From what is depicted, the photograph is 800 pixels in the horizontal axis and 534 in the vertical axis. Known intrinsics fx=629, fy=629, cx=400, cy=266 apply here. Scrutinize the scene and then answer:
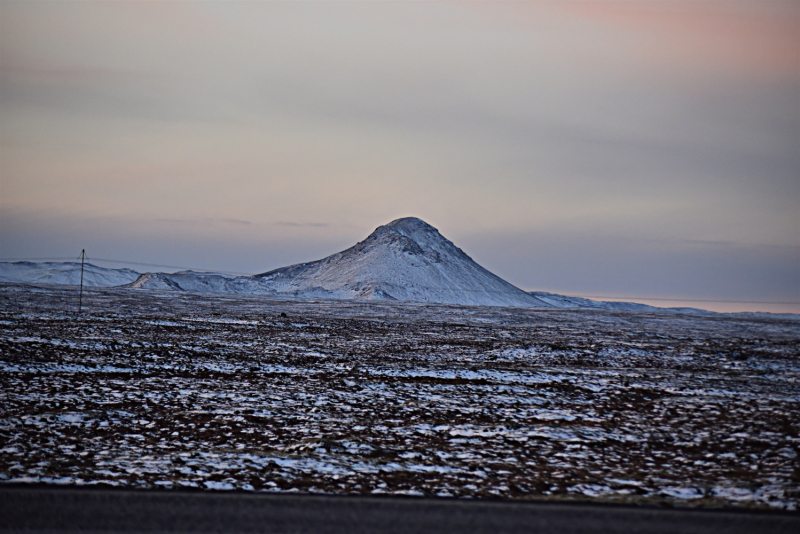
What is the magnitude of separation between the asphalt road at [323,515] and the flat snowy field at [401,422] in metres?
0.58

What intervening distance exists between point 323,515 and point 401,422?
6.11 metres

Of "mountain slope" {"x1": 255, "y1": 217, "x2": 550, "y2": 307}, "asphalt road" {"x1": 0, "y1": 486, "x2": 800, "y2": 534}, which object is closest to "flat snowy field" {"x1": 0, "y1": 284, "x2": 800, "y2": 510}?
"asphalt road" {"x1": 0, "y1": 486, "x2": 800, "y2": 534}

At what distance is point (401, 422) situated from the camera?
13.6 m

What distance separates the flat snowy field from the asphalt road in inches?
22.7

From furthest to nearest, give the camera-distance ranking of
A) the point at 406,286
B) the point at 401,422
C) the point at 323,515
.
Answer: the point at 406,286 → the point at 401,422 → the point at 323,515

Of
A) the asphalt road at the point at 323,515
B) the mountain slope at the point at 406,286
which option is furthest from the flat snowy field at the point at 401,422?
the mountain slope at the point at 406,286

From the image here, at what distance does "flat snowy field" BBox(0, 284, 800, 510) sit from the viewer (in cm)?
938

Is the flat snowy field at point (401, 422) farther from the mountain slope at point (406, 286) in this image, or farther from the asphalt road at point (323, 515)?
the mountain slope at point (406, 286)

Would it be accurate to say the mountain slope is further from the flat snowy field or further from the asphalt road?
the asphalt road

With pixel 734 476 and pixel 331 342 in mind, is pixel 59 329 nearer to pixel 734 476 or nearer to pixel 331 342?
pixel 331 342

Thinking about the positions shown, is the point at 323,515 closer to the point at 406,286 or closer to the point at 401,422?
the point at 401,422

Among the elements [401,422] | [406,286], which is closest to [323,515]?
[401,422]

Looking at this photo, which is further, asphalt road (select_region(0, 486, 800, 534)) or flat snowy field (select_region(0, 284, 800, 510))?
flat snowy field (select_region(0, 284, 800, 510))

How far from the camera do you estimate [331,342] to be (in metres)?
32.5
